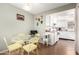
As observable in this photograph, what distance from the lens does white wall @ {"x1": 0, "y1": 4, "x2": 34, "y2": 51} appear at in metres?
1.85

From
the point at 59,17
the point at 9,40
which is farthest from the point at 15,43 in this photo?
the point at 59,17

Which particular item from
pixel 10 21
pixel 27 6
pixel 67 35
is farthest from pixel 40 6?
pixel 67 35

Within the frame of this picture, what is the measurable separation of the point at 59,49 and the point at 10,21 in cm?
123

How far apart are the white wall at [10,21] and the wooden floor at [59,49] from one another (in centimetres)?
55

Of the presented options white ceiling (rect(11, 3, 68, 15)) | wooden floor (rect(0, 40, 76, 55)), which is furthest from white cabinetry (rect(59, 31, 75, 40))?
white ceiling (rect(11, 3, 68, 15))

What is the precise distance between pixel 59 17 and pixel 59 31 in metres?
0.34

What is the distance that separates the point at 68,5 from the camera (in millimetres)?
1871

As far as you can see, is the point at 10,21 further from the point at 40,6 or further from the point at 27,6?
the point at 40,6

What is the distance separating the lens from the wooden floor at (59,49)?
1.90 m

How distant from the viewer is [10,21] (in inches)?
75.0

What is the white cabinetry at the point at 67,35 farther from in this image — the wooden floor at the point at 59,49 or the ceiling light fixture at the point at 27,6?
the ceiling light fixture at the point at 27,6

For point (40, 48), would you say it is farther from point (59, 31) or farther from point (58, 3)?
point (58, 3)

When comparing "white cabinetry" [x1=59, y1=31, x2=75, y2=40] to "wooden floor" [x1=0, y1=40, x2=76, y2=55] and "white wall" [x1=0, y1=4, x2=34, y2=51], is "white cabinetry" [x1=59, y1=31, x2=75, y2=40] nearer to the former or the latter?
"wooden floor" [x1=0, y1=40, x2=76, y2=55]

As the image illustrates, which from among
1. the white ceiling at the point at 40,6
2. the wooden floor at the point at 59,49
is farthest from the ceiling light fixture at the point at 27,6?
the wooden floor at the point at 59,49
